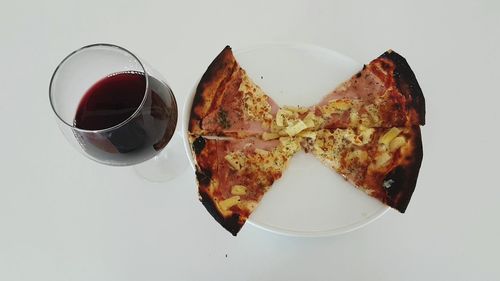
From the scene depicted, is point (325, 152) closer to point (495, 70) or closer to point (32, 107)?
point (495, 70)

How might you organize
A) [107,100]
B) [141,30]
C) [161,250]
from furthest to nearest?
[141,30], [161,250], [107,100]

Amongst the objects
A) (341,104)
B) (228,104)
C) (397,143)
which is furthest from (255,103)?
(397,143)

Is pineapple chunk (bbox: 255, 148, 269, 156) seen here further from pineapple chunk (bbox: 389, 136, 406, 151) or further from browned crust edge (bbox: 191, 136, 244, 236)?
pineapple chunk (bbox: 389, 136, 406, 151)

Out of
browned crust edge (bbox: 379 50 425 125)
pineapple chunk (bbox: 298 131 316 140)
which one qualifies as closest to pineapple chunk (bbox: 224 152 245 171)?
pineapple chunk (bbox: 298 131 316 140)

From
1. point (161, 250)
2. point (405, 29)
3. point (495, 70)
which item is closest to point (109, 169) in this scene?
point (161, 250)

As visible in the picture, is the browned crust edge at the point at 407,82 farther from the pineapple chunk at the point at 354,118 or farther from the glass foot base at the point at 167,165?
the glass foot base at the point at 167,165

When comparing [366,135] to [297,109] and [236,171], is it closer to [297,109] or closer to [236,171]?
[297,109]
